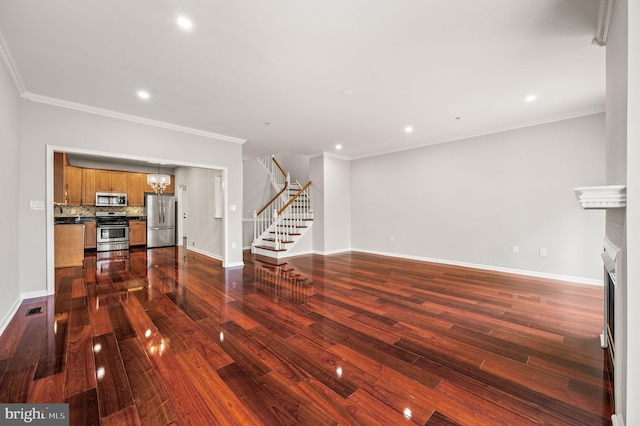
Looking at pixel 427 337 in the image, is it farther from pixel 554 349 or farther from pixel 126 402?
pixel 126 402

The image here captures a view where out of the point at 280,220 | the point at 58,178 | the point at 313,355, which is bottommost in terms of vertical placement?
the point at 313,355

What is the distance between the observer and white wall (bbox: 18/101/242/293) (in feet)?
11.4

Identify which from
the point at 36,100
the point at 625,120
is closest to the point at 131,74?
the point at 36,100

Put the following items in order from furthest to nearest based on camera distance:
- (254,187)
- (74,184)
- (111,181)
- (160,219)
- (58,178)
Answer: (254,187)
(160,219)
(111,181)
(74,184)
(58,178)

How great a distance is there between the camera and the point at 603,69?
9.64ft

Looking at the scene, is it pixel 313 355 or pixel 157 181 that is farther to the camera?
pixel 157 181

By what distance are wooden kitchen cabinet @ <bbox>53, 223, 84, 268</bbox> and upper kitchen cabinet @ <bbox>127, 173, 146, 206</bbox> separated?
2633 mm

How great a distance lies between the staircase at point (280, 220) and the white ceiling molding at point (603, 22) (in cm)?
571

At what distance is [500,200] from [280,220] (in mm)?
5134

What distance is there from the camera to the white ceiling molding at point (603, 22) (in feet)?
6.24

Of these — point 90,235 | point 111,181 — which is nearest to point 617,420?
point 90,235

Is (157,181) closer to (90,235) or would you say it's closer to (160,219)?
(160,219)

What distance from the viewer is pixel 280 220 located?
744 centimetres

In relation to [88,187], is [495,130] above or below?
above
